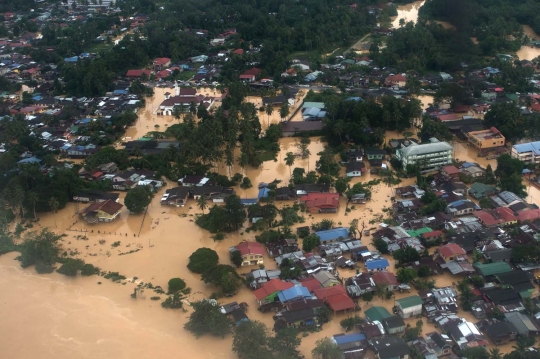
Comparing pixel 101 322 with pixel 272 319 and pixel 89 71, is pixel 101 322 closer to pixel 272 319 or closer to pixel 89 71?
pixel 272 319

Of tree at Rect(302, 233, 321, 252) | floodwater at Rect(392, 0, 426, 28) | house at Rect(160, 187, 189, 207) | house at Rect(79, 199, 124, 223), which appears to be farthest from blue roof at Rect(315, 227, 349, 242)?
floodwater at Rect(392, 0, 426, 28)

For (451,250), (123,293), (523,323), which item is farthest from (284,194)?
(523,323)

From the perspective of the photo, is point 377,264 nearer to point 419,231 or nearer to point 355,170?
point 419,231

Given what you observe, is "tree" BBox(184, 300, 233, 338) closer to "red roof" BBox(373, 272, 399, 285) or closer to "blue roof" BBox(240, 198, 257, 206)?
"red roof" BBox(373, 272, 399, 285)

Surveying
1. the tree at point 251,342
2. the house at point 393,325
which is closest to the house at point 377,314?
the house at point 393,325

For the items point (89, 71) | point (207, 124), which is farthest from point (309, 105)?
point (89, 71)

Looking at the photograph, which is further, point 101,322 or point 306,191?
point 306,191
